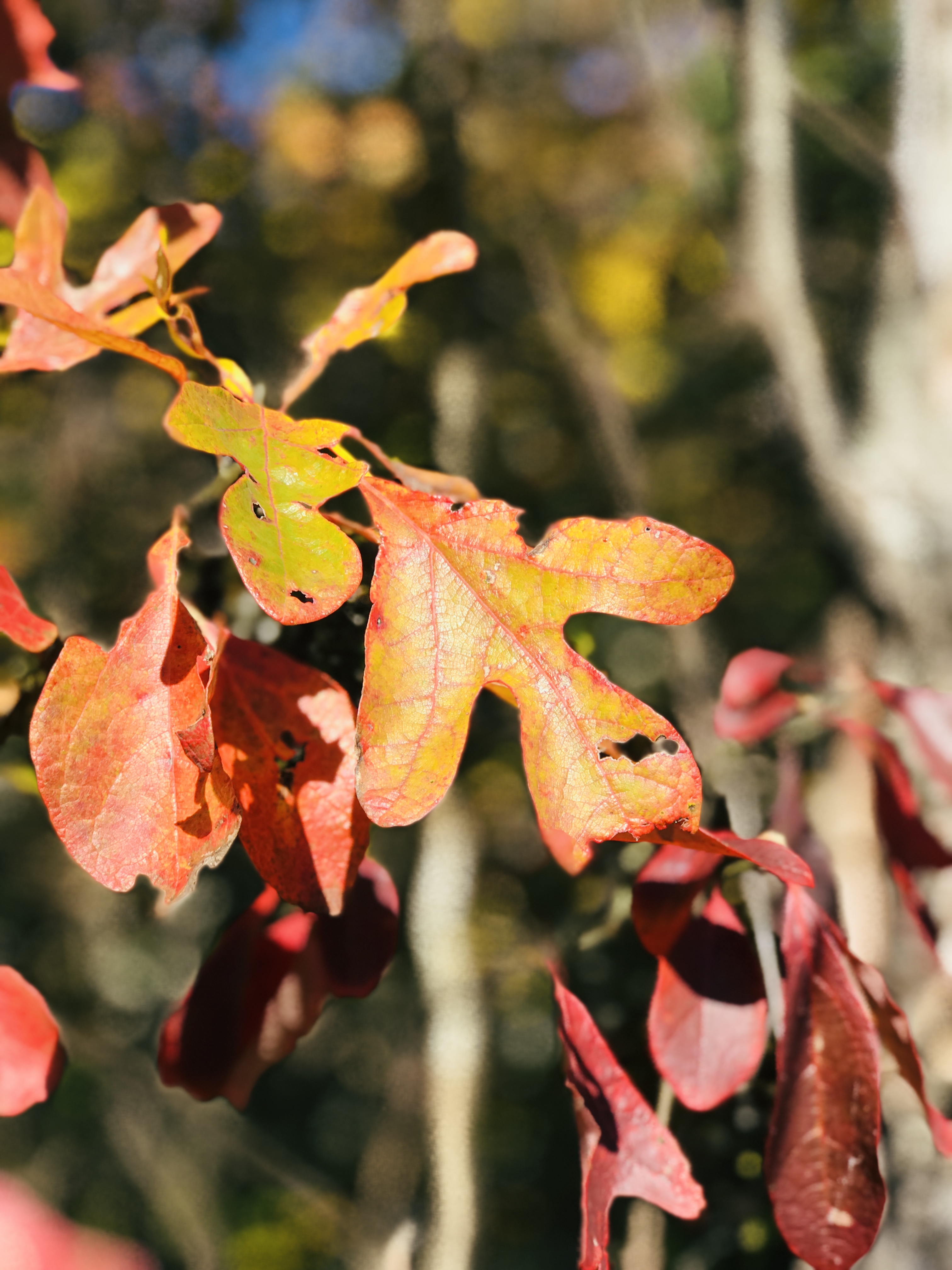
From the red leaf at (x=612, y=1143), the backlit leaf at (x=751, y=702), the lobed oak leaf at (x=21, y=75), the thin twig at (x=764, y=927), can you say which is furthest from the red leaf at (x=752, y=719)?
the lobed oak leaf at (x=21, y=75)

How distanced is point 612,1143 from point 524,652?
0.31 metres

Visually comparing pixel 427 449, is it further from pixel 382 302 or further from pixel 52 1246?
pixel 52 1246

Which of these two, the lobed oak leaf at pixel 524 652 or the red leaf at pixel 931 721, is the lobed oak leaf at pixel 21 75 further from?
the red leaf at pixel 931 721

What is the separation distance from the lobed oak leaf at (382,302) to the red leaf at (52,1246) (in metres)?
0.42

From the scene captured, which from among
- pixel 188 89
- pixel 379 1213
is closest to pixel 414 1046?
pixel 379 1213

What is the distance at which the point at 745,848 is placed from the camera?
16.0 inches

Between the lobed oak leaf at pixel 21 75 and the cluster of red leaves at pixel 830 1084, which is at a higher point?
the lobed oak leaf at pixel 21 75

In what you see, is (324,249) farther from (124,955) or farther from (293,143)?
(124,955)

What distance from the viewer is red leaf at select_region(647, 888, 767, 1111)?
467 mm

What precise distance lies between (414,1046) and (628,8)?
2.51 meters

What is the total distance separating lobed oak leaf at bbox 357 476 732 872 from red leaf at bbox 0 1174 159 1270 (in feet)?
0.76

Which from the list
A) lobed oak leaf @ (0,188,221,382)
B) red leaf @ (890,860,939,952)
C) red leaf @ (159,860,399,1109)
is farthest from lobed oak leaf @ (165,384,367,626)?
red leaf @ (890,860,939,952)

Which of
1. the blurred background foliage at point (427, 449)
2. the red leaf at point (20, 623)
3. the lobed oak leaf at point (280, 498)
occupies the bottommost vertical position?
the blurred background foliage at point (427, 449)

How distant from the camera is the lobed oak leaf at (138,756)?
0.33 m
